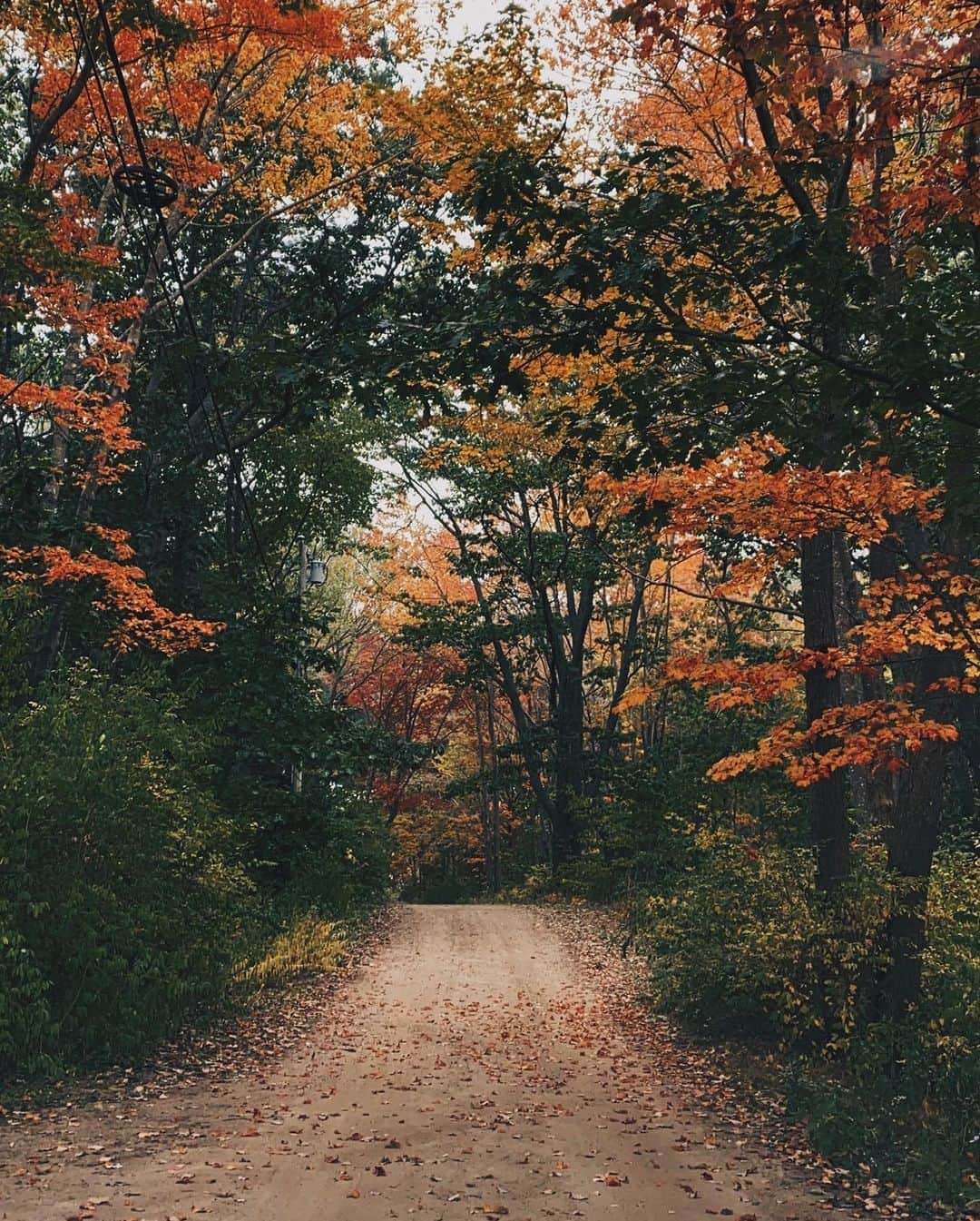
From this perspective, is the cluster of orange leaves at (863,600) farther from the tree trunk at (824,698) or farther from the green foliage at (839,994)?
the green foliage at (839,994)

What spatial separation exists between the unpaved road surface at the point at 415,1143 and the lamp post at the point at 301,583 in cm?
633

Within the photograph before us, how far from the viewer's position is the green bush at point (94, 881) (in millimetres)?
6688

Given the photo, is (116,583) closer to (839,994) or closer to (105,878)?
(105,878)

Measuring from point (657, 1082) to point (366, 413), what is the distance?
5.37 metres

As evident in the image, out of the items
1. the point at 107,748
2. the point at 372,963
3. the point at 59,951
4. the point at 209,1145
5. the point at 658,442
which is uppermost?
the point at 658,442

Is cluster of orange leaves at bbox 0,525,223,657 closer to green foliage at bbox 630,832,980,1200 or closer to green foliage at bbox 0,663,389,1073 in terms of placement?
green foliage at bbox 0,663,389,1073

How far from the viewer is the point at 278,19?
10.8m

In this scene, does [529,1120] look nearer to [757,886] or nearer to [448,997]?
[757,886]

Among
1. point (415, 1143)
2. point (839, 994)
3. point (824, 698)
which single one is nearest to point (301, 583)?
point (824, 698)

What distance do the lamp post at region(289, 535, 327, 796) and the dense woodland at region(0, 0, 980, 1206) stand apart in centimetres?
14

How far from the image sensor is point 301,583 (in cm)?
2180

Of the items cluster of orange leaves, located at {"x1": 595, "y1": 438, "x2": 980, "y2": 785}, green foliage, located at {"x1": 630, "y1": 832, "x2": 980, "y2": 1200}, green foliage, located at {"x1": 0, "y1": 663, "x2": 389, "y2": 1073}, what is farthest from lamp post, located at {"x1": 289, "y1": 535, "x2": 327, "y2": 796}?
cluster of orange leaves, located at {"x1": 595, "y1": 438, "x2": 980, "y2": 785}

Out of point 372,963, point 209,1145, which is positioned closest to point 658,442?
point 209,1145

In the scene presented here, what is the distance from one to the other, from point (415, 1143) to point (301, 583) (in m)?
16.8
